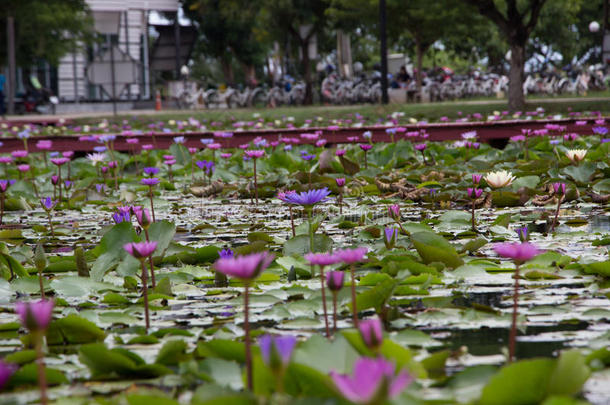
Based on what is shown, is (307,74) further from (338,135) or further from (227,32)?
(338,135)

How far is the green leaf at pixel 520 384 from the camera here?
93cm

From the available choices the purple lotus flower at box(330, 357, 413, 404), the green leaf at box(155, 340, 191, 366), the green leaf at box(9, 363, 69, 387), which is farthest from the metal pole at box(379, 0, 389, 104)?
the purple lotus flower at box(330, 357, 413, 404)

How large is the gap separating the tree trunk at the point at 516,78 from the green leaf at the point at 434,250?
36.6 feet

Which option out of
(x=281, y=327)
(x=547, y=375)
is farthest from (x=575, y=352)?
(x=281, y=327)

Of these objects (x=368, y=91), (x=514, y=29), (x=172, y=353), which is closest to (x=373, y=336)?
(x=172, y=353)

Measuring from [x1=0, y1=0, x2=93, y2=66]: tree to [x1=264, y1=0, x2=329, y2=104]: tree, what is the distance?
5416 millimetres

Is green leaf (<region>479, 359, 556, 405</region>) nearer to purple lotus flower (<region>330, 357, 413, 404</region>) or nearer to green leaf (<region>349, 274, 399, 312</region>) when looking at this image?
purple lotus flower (<region>330, 357, 413, 404</region>)

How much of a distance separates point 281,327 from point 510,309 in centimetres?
44

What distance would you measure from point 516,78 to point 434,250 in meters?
11.9

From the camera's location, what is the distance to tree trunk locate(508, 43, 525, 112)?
1285 centimetres

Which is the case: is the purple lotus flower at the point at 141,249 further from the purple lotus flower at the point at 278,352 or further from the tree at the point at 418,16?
the tree at the point at 418,16

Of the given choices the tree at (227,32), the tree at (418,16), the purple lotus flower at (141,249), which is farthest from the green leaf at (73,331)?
the tree at (227,32)

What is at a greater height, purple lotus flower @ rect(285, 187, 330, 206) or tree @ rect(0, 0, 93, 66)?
tree @ rect(0, 0, 93, 66)

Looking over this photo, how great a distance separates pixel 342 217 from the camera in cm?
280
